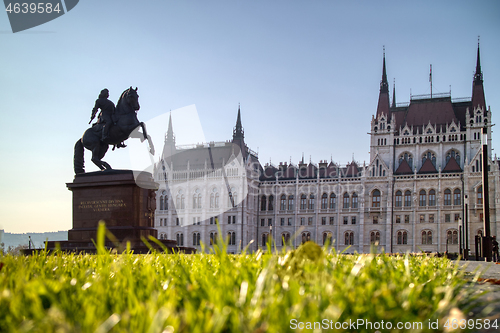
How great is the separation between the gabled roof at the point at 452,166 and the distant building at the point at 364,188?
6.0 inches

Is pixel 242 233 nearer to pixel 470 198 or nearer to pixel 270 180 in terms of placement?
pixel 270 180

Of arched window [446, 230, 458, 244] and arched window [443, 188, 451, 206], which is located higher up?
arched window [443, 188, 451, 206]

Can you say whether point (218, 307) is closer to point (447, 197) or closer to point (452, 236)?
point (452, 236)

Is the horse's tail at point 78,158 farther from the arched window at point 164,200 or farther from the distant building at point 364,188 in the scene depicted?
the arched window at point 164,200

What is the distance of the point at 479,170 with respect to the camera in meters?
66.2

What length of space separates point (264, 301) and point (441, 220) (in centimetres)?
7109

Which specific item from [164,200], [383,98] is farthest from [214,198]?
[383,98]

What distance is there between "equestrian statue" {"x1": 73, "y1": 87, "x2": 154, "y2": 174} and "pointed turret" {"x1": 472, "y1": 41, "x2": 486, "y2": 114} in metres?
66.4

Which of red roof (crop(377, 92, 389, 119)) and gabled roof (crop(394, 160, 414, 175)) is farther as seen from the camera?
red roof (crop(377, 92, 389, 119))

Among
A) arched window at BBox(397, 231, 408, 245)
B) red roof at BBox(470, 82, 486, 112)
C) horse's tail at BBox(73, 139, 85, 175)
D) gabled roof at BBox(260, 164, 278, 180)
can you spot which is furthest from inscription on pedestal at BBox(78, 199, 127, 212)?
red roof at BBox(470, 82, 486, 112)

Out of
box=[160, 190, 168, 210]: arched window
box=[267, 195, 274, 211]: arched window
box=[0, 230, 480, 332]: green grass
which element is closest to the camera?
box=[0, 230, 480, 332]: green grass

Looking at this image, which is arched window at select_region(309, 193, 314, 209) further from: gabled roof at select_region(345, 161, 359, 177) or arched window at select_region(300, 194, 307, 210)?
gabled roof at select_region(345, 161, 359, 177)

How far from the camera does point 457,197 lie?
2655 inches

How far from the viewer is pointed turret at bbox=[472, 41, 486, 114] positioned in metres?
72.0
